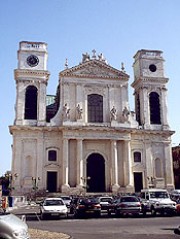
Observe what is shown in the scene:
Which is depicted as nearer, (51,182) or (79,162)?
(79,162)

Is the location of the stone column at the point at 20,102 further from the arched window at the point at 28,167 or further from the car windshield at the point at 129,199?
the car windshield at the point at 129,199

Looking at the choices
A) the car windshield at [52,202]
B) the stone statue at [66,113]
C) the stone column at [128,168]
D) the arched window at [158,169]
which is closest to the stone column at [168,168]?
the arched window at [158,169]

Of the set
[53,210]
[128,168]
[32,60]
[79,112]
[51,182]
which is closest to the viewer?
[53,210]

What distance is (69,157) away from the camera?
147 ft

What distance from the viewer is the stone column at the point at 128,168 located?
146 ft

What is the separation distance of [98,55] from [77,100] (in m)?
9.24

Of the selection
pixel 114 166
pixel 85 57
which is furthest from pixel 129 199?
pixel 85 57

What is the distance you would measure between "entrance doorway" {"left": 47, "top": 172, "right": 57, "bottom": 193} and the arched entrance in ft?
15.1

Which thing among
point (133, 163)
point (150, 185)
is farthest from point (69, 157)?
point (150, 185)

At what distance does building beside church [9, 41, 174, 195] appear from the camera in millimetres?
44094

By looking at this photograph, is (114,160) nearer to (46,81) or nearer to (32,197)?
(32,197)

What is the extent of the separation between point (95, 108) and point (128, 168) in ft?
32.8

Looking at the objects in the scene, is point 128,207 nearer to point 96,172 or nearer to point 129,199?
point 129,199

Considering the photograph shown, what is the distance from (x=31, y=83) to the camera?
46.8 metres
